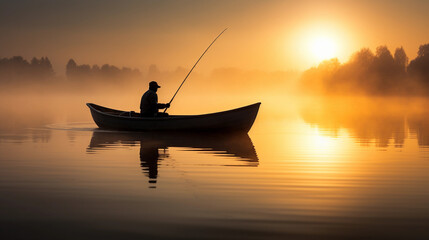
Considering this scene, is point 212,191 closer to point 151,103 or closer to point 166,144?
point 166,144

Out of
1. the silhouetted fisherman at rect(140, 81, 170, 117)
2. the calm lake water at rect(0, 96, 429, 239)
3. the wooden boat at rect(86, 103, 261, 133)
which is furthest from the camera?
the silhouetted fisherman at rect(140, 81, 170, 117)

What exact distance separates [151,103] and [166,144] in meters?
3.67

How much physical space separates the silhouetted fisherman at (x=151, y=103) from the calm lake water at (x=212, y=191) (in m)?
3.78

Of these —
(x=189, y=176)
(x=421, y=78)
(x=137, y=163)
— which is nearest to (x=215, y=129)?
(x=137, y=163)

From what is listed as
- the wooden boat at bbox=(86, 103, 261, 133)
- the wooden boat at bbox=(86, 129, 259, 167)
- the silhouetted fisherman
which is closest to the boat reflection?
the wooden boat at bbox=(86, 129, 259, 167)

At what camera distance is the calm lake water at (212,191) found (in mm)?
7156

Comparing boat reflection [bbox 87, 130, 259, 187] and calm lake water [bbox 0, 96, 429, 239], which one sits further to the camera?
boat reflection [bbox 87, 130, 259, 187]

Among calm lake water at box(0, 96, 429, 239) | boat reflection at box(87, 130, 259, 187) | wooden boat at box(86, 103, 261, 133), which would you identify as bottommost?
calm lake water at box(0, 96, 429, 239)

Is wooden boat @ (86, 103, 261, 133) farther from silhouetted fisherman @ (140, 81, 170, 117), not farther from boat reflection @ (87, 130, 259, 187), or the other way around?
silhouetted fisherman @ (140, 81, 170, 117)

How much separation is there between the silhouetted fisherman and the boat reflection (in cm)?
91

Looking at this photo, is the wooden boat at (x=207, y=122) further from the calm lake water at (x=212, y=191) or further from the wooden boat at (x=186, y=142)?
the calm lake water at (x=212, y=191)

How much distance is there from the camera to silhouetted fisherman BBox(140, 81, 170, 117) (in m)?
21.6

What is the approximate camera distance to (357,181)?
1112cm

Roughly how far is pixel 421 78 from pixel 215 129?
486ft
